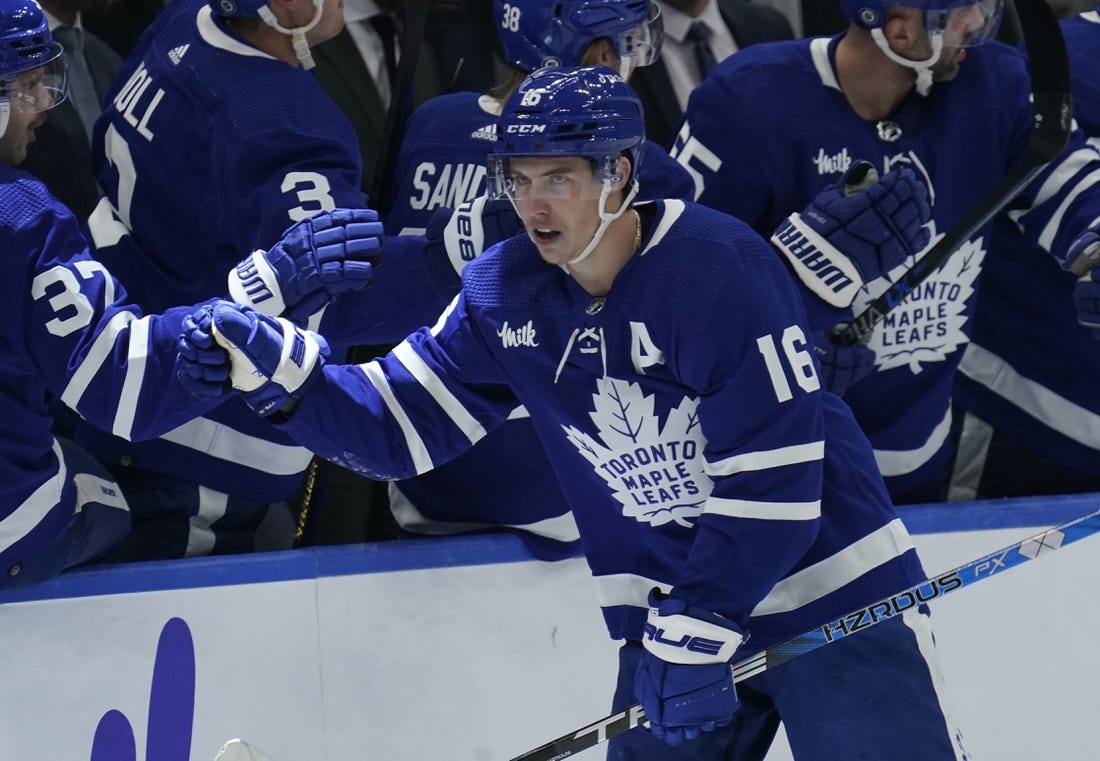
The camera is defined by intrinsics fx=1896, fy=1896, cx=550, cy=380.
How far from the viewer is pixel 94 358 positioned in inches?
119

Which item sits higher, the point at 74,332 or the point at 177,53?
the point at 177,53

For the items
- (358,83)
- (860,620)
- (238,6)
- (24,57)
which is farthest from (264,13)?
(860,620)

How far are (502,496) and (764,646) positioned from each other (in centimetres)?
85

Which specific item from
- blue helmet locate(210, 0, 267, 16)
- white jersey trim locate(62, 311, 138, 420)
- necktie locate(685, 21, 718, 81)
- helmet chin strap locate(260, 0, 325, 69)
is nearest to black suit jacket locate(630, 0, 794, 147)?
necktie locate(685, 21, 718, 81)

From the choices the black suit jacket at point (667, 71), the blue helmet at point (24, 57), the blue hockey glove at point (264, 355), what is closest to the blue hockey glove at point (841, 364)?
the black suit jacket at point (667, 71)

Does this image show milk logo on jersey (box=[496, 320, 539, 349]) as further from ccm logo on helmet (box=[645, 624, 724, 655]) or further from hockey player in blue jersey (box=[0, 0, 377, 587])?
ccm logo on helmet (box=[645, 624, 724, 655])

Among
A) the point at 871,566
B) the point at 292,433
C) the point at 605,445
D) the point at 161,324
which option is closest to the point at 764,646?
the point at 871,566

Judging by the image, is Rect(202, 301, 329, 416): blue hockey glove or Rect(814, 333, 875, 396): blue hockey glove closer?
Rect(202, 301, 329, 416): blue hockey glove

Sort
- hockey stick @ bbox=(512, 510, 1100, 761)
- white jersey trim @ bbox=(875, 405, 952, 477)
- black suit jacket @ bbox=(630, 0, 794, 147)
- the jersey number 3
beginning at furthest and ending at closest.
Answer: black suit jacket @ bbox=(630, 0, 794, 147)
white jersey trim @ bbox=(875, 405, 952, 477)
hockey stick @ bbox=(512, 510, 1100, 761)
the jersey number 3

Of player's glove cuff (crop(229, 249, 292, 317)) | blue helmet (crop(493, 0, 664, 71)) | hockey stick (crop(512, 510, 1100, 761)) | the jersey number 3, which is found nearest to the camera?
the jersey number 3

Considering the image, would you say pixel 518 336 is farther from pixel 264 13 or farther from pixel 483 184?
pixel 264 13

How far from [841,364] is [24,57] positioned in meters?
1.56

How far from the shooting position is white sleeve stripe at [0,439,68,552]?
3189 mm

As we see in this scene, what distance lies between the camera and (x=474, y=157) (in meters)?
3.55
